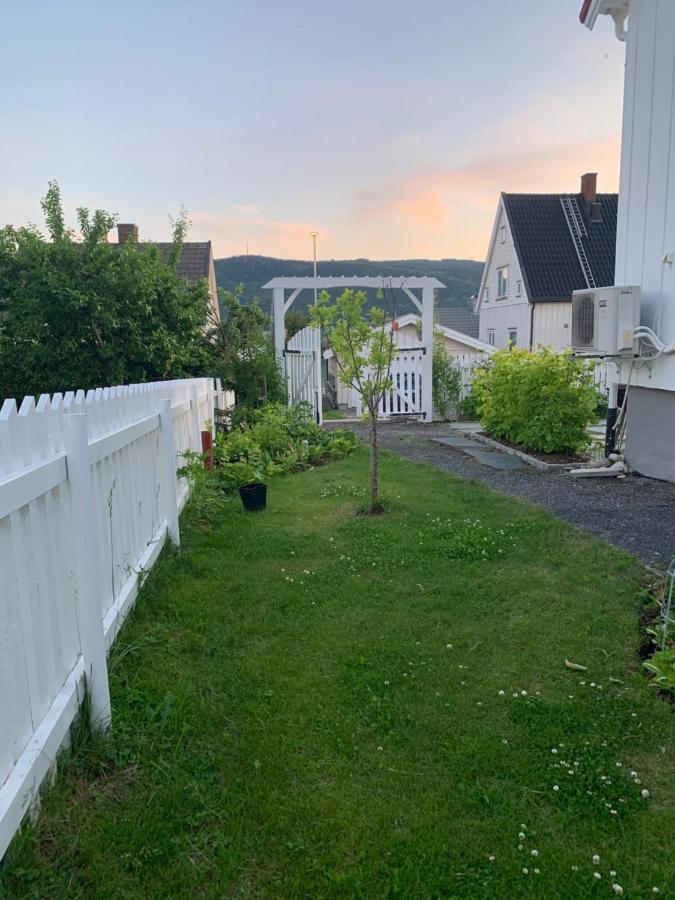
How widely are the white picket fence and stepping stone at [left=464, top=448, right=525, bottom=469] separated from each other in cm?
573

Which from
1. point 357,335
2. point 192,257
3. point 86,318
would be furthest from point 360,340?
point 192,257

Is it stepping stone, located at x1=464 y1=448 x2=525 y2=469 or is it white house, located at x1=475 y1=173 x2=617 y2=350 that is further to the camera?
white house, located at x1=475 y1=173 x2=617 y2=350

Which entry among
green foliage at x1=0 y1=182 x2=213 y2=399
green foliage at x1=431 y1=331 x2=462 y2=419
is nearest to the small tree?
green foliage at x1=0 y1=182 x2=213 y2=399

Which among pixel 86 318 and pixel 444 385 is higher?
pixel 86 318

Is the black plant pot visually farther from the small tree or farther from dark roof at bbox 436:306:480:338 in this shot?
dark roof at bbox 436:306:480:338

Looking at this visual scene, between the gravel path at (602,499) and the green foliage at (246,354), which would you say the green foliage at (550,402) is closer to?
the gravel path at (602,499)

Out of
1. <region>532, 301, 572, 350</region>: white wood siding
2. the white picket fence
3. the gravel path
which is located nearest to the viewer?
the white picket fence

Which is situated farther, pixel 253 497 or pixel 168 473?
pixel 253 497

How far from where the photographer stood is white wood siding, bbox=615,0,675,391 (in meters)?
6.60

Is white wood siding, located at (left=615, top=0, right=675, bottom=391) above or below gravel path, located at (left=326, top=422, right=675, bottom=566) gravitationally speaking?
above

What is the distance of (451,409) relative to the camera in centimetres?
1488

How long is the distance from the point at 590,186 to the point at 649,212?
1910 cm

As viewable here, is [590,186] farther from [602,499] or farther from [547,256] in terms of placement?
[602,499]

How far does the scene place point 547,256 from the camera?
2264 cm
